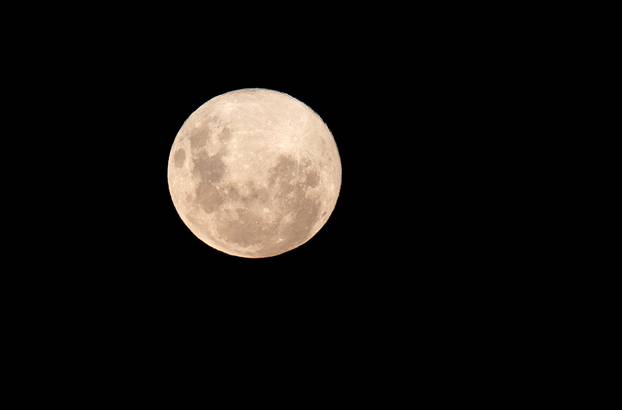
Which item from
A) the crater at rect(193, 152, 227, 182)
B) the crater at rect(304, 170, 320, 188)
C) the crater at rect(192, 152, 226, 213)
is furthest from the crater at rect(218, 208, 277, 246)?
the crater at rect(304, 170, 320, 188)

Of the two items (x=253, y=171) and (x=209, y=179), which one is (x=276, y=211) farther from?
(x=209, y=179)

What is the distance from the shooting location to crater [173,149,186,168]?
17.9 feet

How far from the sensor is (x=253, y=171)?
5074 mm

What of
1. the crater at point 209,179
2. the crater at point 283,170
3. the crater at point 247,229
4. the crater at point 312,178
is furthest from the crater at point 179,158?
the crater at point 312,178

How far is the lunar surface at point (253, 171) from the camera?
16.8 feet

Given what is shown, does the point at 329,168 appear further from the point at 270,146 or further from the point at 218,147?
the point at 218,147

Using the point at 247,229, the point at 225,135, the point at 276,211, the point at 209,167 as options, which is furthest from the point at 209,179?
the point at 276,211

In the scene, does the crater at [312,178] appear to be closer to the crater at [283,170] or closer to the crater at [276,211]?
the crater at [276,211]

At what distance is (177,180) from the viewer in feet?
18.1

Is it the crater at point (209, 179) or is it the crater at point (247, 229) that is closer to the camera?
the crater at point (209, 179)

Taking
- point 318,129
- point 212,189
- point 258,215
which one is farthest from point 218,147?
point 318,129

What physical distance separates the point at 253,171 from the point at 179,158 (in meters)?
0.96

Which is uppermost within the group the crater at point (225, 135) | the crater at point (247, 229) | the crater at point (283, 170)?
the crater at point (225, 135)

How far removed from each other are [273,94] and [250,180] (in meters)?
1.13
